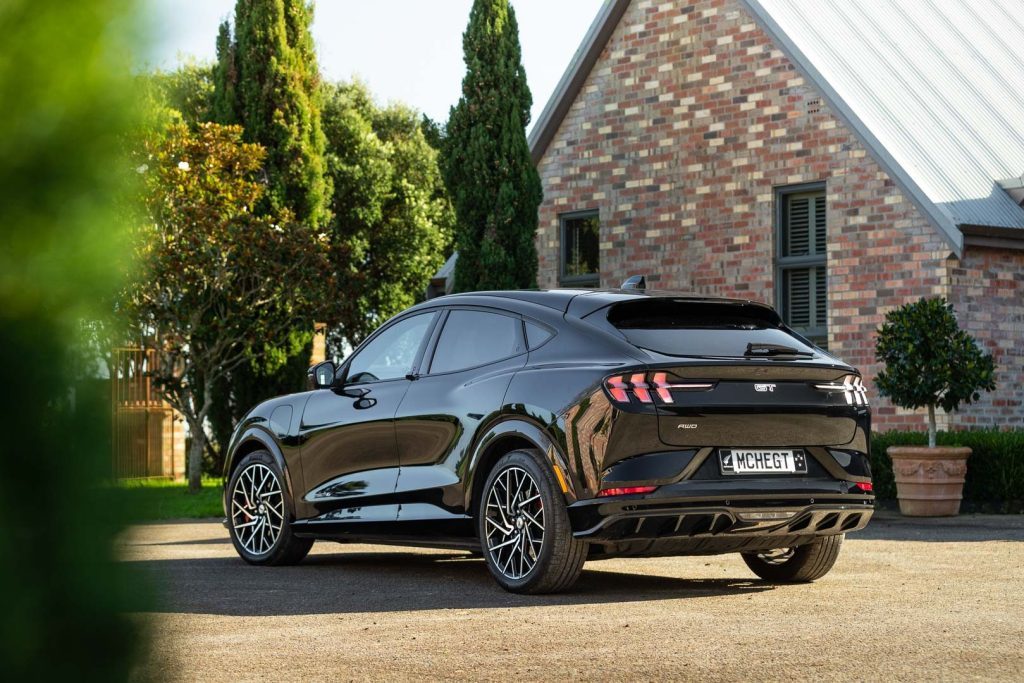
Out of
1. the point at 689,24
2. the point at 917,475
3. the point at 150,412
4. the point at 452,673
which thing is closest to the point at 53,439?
the point at 452,673

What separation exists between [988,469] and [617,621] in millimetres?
9107

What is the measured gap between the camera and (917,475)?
1443 cm

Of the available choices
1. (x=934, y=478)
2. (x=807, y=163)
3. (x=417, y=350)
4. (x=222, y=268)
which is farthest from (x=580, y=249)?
(x=417, y=350)

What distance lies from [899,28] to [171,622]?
66.2ft

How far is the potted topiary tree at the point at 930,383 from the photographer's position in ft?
47.2

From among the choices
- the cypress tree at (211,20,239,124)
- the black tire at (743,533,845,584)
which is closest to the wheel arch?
the black tire at (743,533,845,584)

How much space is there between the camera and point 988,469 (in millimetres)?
14641

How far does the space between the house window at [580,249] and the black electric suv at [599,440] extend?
11.6m

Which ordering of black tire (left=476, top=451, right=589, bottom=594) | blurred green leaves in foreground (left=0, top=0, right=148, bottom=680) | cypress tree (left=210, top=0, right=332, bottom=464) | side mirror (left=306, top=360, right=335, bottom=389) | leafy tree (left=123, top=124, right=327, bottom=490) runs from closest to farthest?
blurred green leaves in foreground (left=0, top=0, right=148, bottom=680)
black tire (left=476, top=451, right=589, bottom=594)
side mirror (left=306, top=360, right=335, bottom=389)
leafy tree (left=123, top=124, right=327, bottom=490)
cypress tree (left=210, top=0, right=332, bottom=464)

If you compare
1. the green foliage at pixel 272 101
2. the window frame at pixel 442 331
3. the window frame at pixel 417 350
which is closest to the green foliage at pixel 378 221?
the green foliage at pixel 272 101

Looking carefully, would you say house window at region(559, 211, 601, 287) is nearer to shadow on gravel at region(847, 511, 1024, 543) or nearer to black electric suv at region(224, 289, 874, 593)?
shadow on gravel at region(847, 511, 1024, 543)

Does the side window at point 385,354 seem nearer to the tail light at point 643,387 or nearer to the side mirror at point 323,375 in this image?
the side mirror at point 323,375

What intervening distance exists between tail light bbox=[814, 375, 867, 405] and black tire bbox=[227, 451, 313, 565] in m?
3.81

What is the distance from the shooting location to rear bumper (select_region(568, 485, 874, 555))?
7.25 meters
